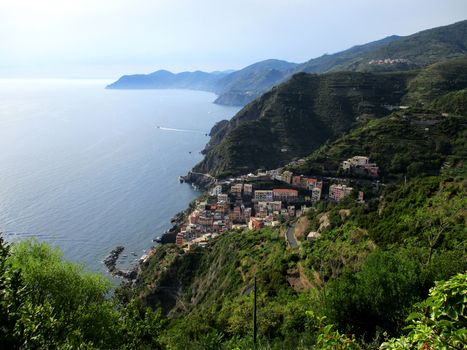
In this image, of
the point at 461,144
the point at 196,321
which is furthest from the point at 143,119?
the point at 196,321

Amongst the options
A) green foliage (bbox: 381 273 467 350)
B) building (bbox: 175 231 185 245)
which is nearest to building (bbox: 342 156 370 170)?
building (bbox: 175 231 185 245)

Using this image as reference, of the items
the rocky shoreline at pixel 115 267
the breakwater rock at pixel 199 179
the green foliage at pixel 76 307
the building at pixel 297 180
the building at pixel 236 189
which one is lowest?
the rocky shoreline at pixel 115 267

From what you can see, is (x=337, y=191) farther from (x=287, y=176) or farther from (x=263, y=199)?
(x=263, y=199)

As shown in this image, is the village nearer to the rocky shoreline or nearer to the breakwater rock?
the rocky shoreline

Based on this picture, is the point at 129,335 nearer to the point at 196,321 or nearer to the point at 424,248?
the point at 196,321

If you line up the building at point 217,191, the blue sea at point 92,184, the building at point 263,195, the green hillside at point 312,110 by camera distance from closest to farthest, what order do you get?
the blue sea at point 92,184 < the building at point 263,195 < the building at point 217,191 < the green hillside at point 312,110

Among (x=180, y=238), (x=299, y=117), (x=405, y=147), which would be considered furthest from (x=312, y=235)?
(x=299, y=117)

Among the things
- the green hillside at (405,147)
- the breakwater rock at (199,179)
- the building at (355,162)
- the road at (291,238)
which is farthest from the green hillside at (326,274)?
the breakwater rock at (199,179)

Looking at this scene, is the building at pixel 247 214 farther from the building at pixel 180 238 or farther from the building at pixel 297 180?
the building at pixel 180 238
